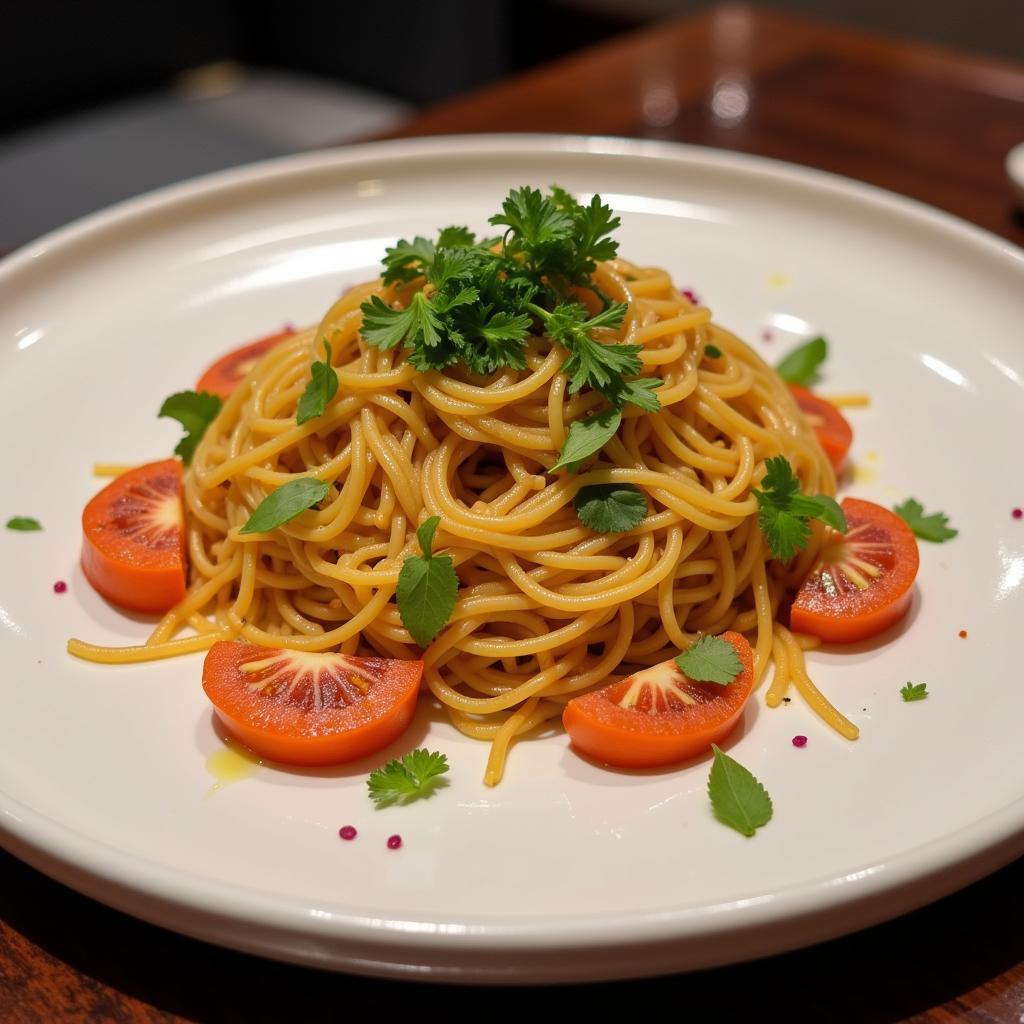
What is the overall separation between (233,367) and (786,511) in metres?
2.07

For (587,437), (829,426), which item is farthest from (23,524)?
(829,426)

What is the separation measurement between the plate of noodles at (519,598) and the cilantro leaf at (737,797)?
12 millimetres

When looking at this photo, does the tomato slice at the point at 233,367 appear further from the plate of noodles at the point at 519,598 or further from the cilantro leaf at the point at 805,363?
the cilantro leaf at the point at 805,363

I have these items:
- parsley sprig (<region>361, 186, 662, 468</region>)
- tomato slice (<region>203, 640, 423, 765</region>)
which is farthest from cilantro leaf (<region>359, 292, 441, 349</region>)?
→ tomato slice (<region>203, 640, 423, 765</region>)

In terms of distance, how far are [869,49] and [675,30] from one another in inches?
48.0

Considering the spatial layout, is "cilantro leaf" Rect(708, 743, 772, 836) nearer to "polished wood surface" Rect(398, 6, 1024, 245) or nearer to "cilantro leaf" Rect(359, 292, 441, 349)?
"cilantro leaf" Rect(359, 292, 441, 349)

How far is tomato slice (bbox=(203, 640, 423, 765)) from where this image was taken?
2924mm

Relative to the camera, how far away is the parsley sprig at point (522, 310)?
3275 millimetres

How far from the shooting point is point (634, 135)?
6465 mm

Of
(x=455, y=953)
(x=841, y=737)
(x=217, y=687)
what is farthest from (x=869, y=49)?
(x=455, y=953)

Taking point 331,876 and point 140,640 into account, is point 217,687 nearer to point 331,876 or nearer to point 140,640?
point 140,640

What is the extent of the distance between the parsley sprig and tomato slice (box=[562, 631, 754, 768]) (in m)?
0.65

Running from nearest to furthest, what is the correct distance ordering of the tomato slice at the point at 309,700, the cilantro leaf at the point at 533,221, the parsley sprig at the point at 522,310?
the tomato slice at the point at 309,700 < the parsley sprig at the point at 522,310 < the cilantro leaf at the point at 533,221

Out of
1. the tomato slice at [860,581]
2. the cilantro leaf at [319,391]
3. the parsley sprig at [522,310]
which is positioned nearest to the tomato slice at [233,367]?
the cilantro leaf at [319,391]
